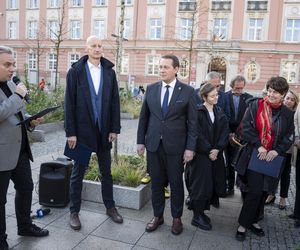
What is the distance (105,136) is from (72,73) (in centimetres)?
85

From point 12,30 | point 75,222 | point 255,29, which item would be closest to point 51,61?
point 12,30

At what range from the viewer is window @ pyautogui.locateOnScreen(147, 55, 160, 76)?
35.9 meters

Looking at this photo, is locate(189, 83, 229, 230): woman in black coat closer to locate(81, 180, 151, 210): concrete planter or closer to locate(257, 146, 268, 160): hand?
locate(257, 146, 268, 160): hand

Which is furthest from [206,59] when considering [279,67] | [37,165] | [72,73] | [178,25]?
[72,73]

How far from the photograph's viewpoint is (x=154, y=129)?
4.25 m

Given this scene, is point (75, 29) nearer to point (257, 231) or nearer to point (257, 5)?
point (257, 5)

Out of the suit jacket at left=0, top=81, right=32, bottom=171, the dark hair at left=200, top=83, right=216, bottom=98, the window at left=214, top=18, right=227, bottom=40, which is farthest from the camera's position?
the window at left=214, top=18, right=227, bottom=40

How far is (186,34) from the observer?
34.9 metres

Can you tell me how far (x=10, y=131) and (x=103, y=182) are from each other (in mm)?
1530

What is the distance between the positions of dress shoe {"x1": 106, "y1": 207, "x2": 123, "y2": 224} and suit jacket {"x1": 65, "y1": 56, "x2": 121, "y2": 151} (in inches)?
33.3

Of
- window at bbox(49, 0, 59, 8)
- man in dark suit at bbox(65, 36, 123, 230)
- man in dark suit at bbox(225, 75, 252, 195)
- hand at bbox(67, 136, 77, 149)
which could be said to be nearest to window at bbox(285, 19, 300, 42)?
window at bbox(49, 0, 59, 8)

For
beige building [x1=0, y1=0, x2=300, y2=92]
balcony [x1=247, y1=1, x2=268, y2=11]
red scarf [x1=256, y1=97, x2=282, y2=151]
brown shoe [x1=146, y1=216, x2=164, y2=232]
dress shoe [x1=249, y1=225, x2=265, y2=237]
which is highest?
balcony [x1=247, y1=1, x2=268, y2=11]

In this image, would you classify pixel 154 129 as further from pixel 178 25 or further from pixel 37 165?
pixel 178 25

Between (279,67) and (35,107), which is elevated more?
(279,67)
